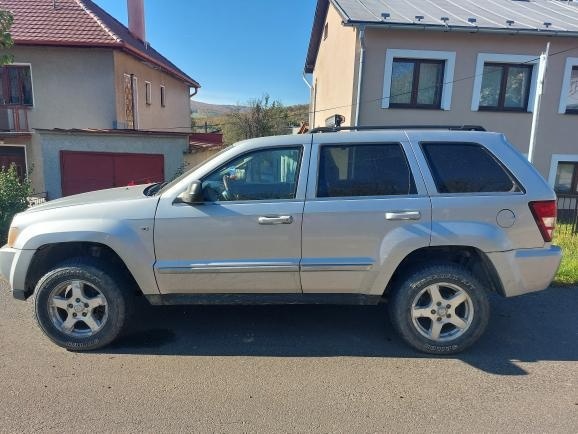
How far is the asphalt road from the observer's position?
234cm

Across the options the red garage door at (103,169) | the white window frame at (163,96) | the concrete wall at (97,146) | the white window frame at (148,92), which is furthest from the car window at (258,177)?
the white window frame at (163,96)

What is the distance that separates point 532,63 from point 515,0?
12.5 feet

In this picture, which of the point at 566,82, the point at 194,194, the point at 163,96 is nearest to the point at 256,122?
the point at 163,96

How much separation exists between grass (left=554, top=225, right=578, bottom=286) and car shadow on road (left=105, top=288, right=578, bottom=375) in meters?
0.56

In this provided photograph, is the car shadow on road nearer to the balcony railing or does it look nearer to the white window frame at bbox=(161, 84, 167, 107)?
the balcony railing

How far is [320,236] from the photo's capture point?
3012 mm

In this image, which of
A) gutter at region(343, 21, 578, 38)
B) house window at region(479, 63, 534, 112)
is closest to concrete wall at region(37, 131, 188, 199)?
gutter at region(343, 21, 578, 38)

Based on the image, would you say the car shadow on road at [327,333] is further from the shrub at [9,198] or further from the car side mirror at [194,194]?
the shrub at [9,198]

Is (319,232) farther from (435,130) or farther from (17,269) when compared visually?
(17,269)

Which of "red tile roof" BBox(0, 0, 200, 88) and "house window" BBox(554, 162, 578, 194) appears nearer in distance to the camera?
"house window" BBox(554, 162, 578, 194)

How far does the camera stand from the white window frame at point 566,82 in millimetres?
9297

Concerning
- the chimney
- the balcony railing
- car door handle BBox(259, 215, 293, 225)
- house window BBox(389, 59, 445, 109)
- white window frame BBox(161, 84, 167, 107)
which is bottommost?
car door handle BBox(259, 215, 293, 225)

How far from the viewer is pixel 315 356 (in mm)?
3059

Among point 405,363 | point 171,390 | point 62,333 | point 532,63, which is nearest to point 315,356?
point 405,363
